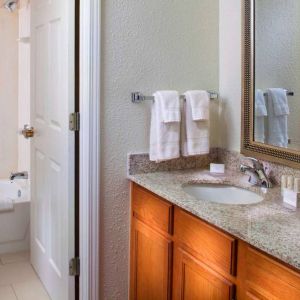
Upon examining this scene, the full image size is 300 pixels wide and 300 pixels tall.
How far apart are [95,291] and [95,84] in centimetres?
98

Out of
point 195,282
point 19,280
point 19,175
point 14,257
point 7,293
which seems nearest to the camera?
point 195,282

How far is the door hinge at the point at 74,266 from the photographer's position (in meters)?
2.19

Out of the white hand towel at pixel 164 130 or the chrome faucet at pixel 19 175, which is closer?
the white hand towel at pixel 164 130

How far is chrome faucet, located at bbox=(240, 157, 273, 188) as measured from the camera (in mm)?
1881

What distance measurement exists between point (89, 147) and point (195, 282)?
0.77m

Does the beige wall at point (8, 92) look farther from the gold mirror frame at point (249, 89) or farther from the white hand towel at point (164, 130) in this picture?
the gold mirror frame at point (249, 89)

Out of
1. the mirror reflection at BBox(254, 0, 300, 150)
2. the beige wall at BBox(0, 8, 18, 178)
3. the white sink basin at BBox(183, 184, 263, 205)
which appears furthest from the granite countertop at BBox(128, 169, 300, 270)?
the beige wall at BBox(0, 8, 18, 178)

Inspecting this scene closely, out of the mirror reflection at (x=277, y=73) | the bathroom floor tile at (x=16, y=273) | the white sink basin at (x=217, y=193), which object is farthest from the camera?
the bathroom floor tile at (x=16, y=273)

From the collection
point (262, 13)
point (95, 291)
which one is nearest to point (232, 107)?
point (262, 13)

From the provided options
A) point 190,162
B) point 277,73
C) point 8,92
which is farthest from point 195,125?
point 8,92

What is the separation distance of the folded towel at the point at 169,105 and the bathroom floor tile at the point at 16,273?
1.39m

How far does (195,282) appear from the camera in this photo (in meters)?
1.62

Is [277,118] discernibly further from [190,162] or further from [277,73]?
[190,162]

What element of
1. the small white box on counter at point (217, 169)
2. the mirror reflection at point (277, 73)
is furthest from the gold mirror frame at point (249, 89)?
the small white box on counter at point (217, 169)
